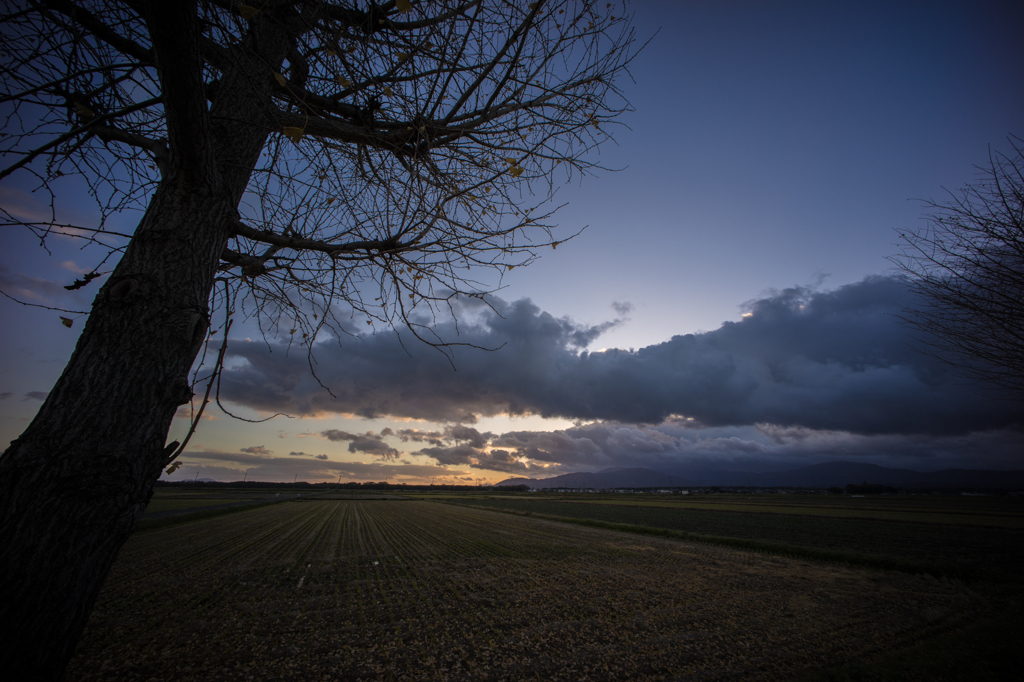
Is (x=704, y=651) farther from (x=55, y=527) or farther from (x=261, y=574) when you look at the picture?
(x=261, y=574)

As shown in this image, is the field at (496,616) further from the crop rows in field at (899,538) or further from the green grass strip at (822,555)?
the crop rows in field at (899,538)

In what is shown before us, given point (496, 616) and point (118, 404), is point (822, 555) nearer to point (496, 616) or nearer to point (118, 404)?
point (496, 616)

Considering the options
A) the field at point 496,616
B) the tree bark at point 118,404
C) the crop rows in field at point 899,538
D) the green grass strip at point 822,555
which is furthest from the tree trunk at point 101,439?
the crop rows in field at point 899,538

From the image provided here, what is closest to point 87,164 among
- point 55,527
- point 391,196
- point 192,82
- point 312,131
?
point 312,131

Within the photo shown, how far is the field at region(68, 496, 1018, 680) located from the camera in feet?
22.3

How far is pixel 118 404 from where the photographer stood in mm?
1494

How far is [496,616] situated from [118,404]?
404 inches

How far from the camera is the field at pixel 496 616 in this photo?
22.3 feet

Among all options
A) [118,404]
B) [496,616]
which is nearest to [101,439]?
[118,404]

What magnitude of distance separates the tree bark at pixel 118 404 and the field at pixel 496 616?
277 inches

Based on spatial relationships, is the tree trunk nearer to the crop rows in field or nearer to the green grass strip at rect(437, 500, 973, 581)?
the green grass strip at rect(437, 500, 973, 581)

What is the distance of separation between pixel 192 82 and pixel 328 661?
29.3 feet

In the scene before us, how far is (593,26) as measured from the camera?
2613 millimetres

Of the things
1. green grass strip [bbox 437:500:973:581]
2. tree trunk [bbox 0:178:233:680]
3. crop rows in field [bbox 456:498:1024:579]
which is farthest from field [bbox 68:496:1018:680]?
tree trunk [bbox 0:178:233:680]
